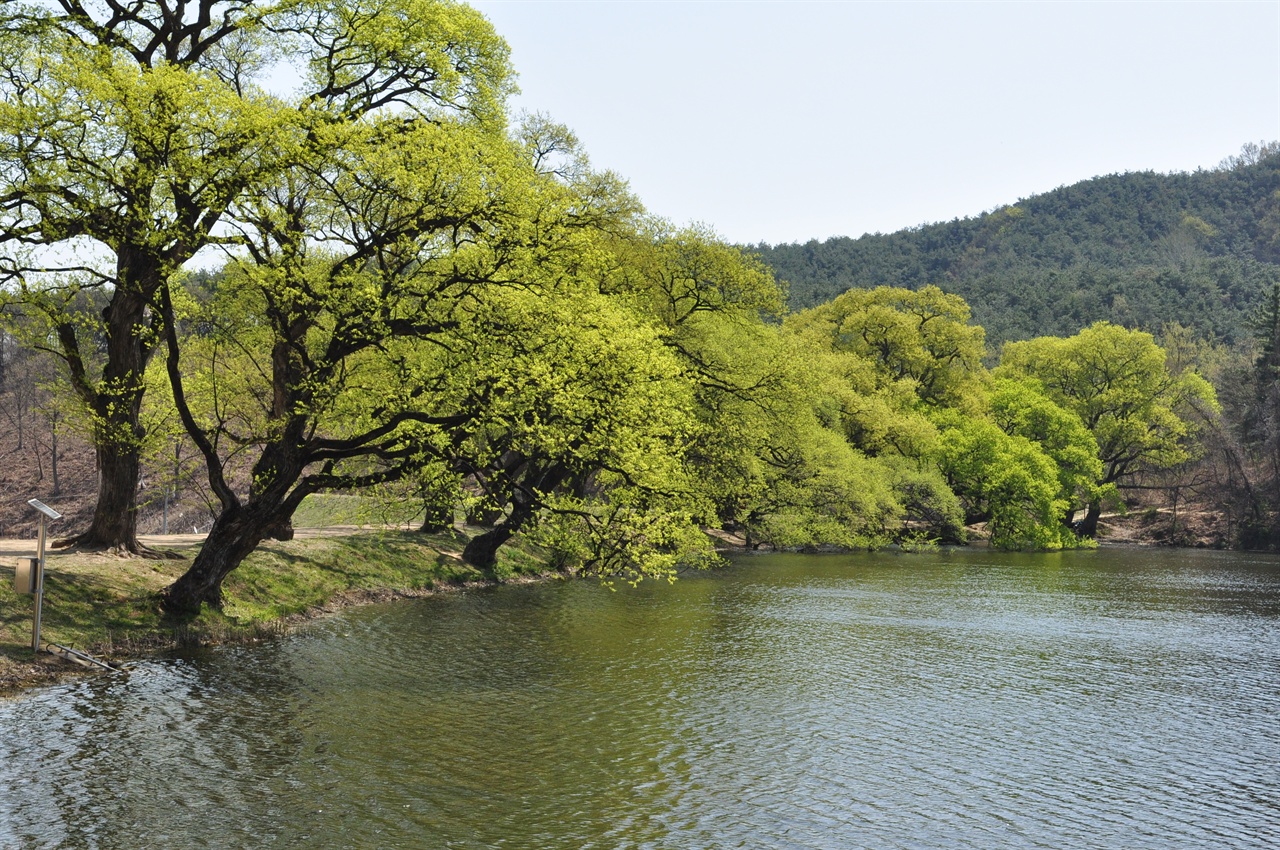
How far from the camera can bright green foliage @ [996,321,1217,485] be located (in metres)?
80.9

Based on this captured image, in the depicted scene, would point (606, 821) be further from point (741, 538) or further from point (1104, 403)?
point (1104, 403)

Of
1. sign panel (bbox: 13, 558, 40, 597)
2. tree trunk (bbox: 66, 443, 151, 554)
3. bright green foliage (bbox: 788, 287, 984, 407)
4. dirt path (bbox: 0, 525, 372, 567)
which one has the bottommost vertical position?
dirt path (bbox: 0, 525, 372, 567)

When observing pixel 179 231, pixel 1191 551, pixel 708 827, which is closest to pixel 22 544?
pixel 179 231

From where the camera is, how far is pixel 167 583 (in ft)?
82.8

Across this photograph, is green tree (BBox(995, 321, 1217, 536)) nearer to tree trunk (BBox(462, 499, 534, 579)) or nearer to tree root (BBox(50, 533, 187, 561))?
tree trunk (BBox(462, 499, 534, 579))

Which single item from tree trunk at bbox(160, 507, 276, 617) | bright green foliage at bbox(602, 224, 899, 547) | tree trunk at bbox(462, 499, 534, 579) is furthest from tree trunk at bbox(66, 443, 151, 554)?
bright green foliage at bbox(602, 224, 899, 547)

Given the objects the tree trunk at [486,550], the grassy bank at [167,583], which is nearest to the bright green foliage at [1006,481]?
the tree trunk at [486,550]

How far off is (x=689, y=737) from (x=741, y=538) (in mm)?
45601

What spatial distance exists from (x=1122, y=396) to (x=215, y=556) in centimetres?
7607

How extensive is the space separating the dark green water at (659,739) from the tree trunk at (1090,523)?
5193cm

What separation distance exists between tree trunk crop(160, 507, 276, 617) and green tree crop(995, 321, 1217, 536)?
233 ft

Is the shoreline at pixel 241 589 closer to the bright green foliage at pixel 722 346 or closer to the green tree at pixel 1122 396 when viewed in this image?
the bright green foliage at pixel 722 346

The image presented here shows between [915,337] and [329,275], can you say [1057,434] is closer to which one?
[915,337]

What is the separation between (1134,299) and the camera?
141750 mm
